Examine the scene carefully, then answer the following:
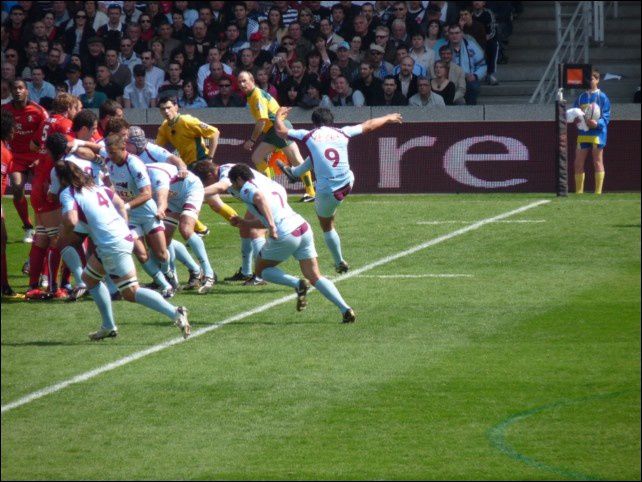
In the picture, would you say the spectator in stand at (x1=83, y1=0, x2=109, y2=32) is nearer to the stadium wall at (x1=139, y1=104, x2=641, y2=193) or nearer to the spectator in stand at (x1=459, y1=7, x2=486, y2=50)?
the stadium wall at (x1=139, y1=104, x2=641, y2=193)

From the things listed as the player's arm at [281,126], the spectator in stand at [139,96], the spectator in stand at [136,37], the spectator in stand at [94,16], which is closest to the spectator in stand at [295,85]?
the spectator in stand at [139,96]

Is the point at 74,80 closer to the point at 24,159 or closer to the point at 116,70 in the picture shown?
the point at 116,70

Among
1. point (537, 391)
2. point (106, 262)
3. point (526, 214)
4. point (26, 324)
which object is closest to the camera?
point (537, 391)

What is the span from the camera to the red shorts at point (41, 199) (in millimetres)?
15547

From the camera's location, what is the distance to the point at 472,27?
2711cm

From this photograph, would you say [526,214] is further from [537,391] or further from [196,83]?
[537,391]

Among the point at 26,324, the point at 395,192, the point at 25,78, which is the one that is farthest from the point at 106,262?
the point at 25,78

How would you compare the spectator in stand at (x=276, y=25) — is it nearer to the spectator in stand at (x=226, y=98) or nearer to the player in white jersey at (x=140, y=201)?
the spectator in stand at (x=226, y=98)

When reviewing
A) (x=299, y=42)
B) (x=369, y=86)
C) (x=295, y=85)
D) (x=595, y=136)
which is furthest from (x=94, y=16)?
(x=595, y=136)

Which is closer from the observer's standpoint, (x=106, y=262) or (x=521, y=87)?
(x=106, y=262)

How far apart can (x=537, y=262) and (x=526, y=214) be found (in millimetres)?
4138

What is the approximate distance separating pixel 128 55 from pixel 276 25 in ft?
9.74

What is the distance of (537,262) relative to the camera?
675 inches

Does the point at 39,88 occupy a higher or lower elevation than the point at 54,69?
lower
